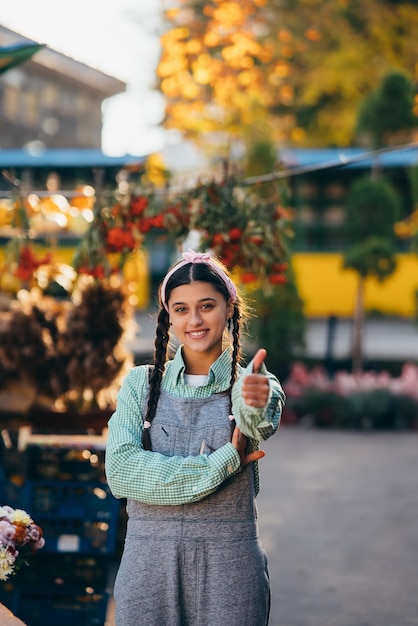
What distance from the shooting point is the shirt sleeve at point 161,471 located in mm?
2428

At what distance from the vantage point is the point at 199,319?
2582 mm

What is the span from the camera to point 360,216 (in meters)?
11.4

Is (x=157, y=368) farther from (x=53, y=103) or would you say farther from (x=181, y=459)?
(x=53, y=103)

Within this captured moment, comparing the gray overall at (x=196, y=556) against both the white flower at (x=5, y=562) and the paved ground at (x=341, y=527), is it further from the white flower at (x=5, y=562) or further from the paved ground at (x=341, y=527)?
Result: the paved ground at (x=341, y=527)

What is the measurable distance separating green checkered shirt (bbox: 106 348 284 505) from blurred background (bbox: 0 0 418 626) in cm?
87

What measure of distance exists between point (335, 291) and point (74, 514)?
1878 centimetres

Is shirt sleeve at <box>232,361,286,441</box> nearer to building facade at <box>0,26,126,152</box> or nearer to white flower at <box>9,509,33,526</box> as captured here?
white flower at <box>9,509,33,526</box>

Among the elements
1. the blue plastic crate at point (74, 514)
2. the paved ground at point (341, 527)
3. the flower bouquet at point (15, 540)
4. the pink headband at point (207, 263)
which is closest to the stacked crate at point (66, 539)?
the blue plastic crate at point (74, 514)

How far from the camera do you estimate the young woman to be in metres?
2.44

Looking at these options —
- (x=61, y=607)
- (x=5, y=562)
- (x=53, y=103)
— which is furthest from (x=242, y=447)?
(x=53, y=103)

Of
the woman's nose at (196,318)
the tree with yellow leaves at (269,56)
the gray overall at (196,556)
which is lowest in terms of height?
the gray overall at (196,556)

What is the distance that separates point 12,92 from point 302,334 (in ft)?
41.9

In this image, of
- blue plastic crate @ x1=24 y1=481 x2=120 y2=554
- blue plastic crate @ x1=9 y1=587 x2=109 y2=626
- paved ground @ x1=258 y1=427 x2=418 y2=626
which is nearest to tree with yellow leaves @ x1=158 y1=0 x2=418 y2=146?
paved ground @ x1=258 y1=427 x2=418 y2=626

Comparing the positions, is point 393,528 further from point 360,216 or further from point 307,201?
point 307,201
